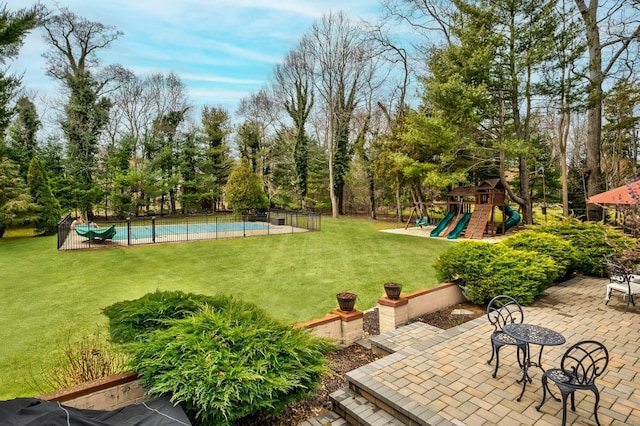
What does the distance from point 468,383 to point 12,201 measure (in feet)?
54.4

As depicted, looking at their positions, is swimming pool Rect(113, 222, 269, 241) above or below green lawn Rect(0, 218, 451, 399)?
above

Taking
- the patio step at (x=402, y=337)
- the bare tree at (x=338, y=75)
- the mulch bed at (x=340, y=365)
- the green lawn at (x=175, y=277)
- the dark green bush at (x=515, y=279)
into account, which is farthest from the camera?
the bare tree at (x=338, y=75)

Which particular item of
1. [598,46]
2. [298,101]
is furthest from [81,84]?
→ [598,46]

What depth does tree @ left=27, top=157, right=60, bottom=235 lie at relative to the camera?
46.8 feet

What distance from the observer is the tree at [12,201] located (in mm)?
12781

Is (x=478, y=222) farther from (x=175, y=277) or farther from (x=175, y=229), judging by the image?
(x=175, y=229)

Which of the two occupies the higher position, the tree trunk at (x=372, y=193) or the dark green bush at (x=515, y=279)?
the tree trunk at (x=372, y=193)

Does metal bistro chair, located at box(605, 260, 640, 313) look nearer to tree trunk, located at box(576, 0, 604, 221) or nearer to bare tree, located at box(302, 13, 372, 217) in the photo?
tree trunk, located at box(576, 0, 604, 221)

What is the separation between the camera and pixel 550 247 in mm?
6773

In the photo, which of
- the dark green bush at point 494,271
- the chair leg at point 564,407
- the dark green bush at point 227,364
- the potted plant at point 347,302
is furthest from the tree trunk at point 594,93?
the dark green bush at point 227,364

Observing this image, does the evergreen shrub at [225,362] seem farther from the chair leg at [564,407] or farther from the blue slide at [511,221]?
the blue slide at [511,221]

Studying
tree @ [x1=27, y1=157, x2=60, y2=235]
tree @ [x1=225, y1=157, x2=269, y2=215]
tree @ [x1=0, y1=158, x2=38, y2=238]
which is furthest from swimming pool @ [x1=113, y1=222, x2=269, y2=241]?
tree @ [x1=0, y1=158, x2=38, y2=238]

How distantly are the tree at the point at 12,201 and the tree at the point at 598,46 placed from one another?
21.9 m

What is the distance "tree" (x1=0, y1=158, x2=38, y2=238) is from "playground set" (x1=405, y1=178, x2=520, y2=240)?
16949 mm
